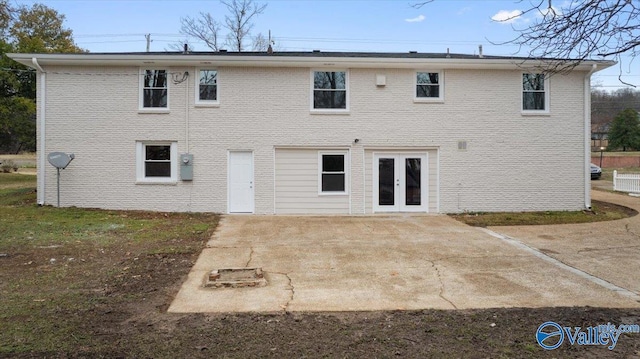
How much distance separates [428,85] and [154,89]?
897cm

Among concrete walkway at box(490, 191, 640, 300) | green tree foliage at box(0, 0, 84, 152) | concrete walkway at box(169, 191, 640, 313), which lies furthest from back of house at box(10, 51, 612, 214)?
green tree foliage at box(0, 0, 84, 152)

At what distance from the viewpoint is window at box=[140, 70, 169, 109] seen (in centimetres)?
1388

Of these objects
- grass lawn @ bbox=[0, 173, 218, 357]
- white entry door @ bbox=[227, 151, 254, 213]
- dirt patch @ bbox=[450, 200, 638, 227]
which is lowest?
grass lawn @ bbox=[0, 173, 218, 357]

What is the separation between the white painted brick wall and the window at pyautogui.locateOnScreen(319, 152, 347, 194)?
15.5 inches

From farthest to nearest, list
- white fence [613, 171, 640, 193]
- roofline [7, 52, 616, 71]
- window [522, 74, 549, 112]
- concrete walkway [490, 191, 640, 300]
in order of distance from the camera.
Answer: white fence [613, 171, 640, 193], window [522, 74, 549, 112], roofline [7, 52, 616, 71], concrete walkway [490, 191, 640, 300]

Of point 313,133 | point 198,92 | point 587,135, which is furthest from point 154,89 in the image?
point 587,135

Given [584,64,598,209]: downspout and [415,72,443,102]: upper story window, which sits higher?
[415,72,443,102]: upper story window

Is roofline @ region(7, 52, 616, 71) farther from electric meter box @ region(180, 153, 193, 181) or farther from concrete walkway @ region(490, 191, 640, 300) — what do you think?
concrete walkway @ region(490, 191, 640, 300)

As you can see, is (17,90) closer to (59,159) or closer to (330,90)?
(59,159)

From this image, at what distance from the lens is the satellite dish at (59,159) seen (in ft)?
43.1

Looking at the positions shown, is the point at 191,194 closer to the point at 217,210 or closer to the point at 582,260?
the point at 217,210

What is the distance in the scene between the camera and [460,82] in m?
14.2

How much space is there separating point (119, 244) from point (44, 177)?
7019 mm

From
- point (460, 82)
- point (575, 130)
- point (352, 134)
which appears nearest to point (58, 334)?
point (352, 134)
